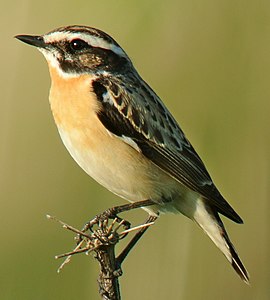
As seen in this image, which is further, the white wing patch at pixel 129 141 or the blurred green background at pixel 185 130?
the blurred green background at pixel 185 130

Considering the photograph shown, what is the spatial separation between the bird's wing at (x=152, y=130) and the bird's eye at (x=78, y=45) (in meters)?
0.20

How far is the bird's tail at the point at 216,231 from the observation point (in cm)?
500

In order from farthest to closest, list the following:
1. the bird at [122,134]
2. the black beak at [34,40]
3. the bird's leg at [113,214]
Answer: the black beak at [34,40], the bird at [122,134], the bird's leg at [113,214]

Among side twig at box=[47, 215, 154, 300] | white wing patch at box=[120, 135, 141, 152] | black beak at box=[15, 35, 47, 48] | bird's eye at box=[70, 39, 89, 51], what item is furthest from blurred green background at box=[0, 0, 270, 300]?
side twig at box=[47, 215, 154, 300]

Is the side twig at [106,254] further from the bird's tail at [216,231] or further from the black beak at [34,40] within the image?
the black beak at [34,40]

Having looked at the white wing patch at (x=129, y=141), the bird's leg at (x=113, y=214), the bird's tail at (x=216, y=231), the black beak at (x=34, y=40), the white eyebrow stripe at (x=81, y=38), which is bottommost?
the bird's tail at (x=216, y=231)

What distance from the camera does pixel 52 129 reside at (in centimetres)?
562

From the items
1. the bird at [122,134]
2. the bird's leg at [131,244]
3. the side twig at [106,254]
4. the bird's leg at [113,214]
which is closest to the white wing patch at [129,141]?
the bird at [122,134]

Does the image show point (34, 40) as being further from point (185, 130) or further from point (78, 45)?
point (185, 130)

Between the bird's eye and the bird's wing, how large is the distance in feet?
0.67

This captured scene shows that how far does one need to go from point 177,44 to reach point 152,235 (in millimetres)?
1148

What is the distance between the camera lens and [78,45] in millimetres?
5043

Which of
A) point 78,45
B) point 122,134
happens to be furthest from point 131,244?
point 78,45

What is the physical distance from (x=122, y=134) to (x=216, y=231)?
76 centimetres
